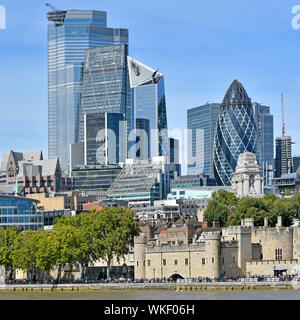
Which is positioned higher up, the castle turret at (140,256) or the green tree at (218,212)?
the green tree at (218,212)

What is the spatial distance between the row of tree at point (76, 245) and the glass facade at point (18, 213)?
3372 cm

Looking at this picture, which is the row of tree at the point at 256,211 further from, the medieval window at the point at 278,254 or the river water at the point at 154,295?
the river water at the point at 154,295

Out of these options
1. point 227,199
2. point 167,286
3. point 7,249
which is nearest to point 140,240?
point 167,286

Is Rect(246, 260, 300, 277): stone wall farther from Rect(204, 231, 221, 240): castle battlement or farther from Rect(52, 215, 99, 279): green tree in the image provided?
Rect(52, 215, 99, 279): green tree

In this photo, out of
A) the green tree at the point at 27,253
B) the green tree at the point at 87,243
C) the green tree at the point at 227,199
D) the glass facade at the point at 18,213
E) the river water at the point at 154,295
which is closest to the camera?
the river water at the point at 154,295

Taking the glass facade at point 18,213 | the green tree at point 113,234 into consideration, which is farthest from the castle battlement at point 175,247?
the glass facade at point 18,213

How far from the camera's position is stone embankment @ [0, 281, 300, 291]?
10356cm

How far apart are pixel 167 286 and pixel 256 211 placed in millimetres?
47119

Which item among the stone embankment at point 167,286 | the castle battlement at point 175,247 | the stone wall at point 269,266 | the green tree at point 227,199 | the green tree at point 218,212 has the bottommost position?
the stone embankment at point 167,286

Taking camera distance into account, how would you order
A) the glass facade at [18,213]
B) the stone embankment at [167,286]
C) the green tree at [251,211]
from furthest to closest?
the glass facade at [18,213] < the green tree at [251,211] < the stone embankment at [167,286]

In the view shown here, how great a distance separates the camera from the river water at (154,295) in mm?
90812

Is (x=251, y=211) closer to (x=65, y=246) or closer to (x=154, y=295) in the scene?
(x=65, y=246)
